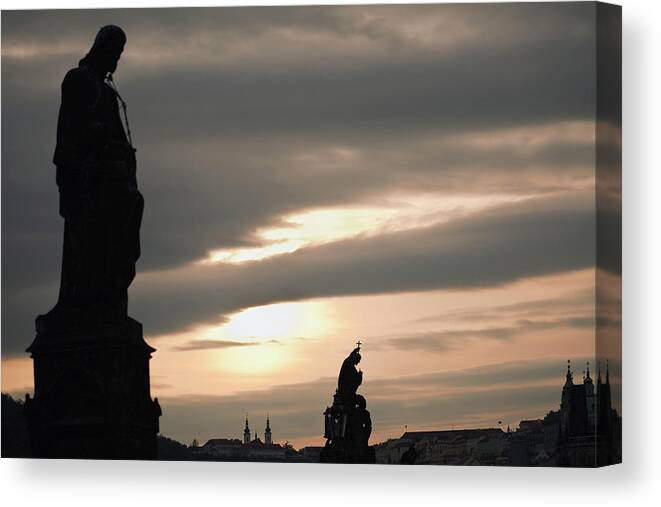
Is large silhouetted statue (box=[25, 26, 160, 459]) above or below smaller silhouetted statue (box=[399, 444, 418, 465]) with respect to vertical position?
above

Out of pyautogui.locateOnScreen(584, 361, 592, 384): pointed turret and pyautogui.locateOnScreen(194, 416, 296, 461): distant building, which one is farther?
pyautogui.locateOnScreen(194, 416, 296, 461): distant building

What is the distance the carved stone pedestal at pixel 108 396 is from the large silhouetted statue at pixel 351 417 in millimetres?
1544

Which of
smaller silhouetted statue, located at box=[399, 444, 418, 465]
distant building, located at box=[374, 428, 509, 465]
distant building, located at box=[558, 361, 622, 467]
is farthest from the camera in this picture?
smaller silhouetted statue, located at box=[399, 444, 418, 465]

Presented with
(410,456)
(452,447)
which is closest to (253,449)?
(410,456)

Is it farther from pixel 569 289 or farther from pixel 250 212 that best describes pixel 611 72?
pixel 250 212

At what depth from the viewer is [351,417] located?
17.7 meters

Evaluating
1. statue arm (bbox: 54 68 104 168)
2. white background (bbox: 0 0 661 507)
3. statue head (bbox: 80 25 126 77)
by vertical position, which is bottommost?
white background (bbox: 0 0 661 507)

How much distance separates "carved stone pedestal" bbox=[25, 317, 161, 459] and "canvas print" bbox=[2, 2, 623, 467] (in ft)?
0.06

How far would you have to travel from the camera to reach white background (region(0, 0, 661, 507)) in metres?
17.1

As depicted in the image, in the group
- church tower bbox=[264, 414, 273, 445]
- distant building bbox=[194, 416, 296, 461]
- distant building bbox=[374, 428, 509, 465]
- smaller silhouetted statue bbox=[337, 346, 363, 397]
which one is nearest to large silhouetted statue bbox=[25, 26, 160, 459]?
distant building bbox=[194, 416, 296, 461]

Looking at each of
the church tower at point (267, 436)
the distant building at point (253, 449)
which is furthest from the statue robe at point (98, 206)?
the church tower at point (267, 436)

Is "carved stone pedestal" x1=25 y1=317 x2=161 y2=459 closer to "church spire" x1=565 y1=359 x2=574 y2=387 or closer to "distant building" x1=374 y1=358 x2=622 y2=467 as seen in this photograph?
"distant building" x1=374 y1=358 x2=622 y2=467

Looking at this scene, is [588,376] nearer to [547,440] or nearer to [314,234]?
[547,440]

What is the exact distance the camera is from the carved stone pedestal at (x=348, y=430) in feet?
58.0
